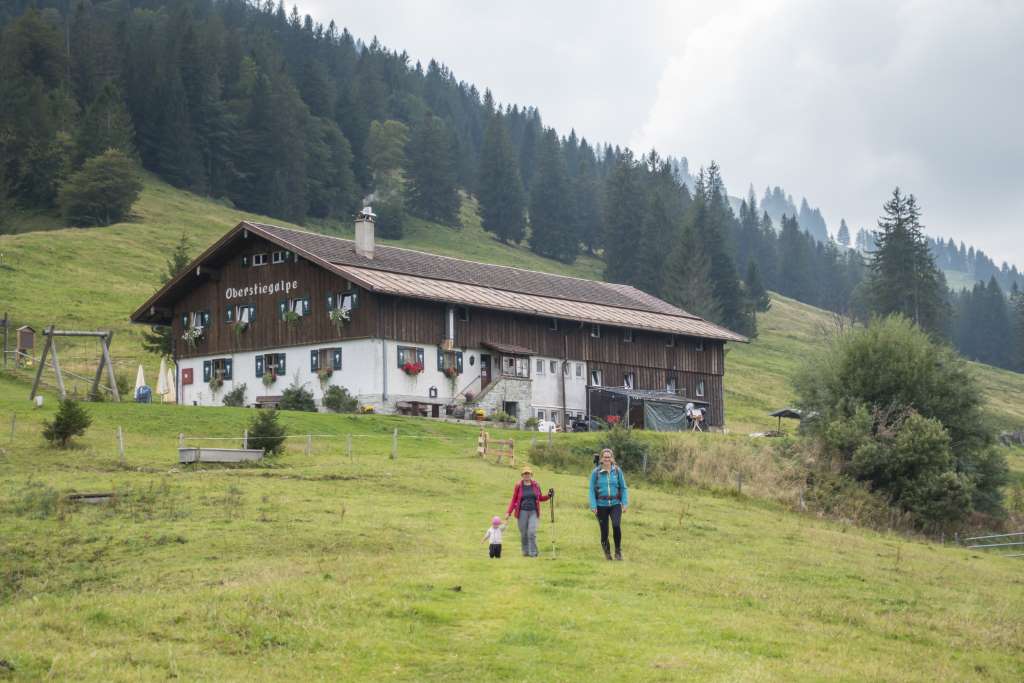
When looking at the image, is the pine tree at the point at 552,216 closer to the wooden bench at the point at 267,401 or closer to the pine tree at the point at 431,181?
the pine tree at the point at 431,181

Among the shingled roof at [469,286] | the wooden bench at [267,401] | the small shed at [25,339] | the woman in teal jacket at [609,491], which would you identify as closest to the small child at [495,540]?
the woman in teal jacket at [609,491]

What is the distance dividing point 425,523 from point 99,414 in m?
22.0

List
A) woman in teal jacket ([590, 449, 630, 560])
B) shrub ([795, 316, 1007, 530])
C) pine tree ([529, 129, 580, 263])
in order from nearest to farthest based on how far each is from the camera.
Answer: woman in teal jacket ([590, 449, 630, 560]) < shrub ([795, 316, 1007, 530]) < pine tree ([529, 129, 580, 263])

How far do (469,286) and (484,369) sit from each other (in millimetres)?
5030

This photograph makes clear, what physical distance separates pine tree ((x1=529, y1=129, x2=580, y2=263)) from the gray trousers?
119909mm

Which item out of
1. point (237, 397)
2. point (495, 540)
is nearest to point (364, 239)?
point (237, 397)

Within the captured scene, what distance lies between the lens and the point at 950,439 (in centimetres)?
4219

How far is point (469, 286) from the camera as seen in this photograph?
2282 inches

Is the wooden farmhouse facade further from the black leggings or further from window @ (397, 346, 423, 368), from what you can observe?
the black leggings

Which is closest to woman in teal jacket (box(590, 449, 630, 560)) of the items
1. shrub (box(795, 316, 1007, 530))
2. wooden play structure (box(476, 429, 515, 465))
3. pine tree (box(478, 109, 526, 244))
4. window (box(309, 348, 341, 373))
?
wooden play structure (box(476, 429, 515, 465))

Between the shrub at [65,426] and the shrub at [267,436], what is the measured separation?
5091mm

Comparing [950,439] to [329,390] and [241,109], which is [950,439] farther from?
[241,109]

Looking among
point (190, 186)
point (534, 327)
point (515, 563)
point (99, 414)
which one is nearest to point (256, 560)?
point (515, 563)

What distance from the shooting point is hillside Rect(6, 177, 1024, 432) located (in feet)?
222
